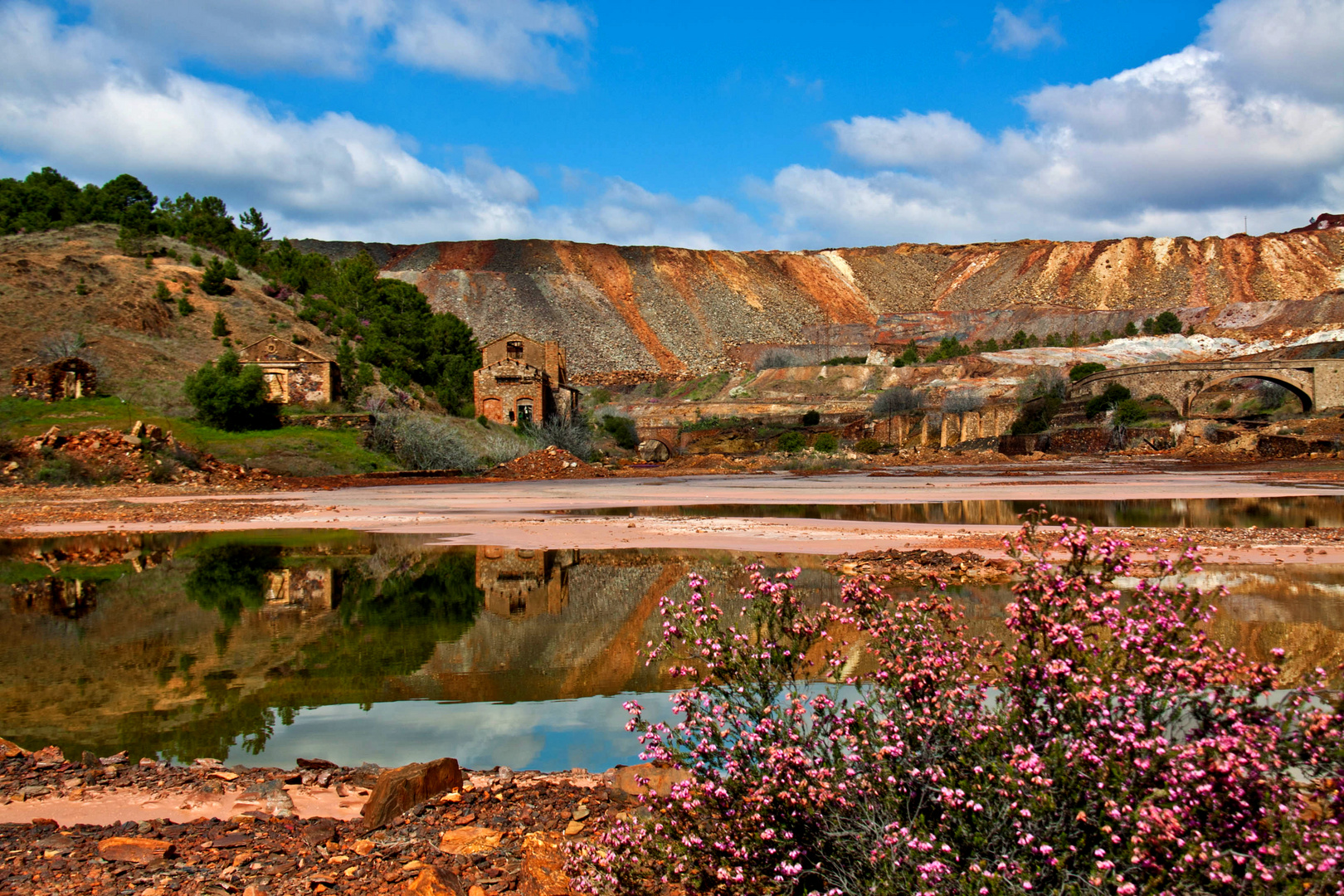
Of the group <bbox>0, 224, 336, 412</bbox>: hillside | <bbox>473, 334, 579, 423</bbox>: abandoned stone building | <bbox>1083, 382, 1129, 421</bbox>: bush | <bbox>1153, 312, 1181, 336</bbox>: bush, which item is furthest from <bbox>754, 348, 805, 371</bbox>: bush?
<bbox>0, 224, 336, 412</bbox>: hillside

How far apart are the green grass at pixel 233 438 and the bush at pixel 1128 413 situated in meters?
40.6

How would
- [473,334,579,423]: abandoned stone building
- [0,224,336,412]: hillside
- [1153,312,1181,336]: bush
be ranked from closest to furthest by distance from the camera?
[0,224,336,412]: hillside, [473,334,579,423]: abandoned stone building, [1153,312,1181,336]: bush

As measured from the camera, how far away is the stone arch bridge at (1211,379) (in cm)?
5456

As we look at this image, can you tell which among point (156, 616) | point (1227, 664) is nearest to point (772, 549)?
point (156, 616)

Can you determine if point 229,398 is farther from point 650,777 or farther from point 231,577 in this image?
point 650,777

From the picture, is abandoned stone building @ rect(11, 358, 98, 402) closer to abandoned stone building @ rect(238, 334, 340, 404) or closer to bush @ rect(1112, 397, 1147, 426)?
abandoned stone building @ rect(238, 334, 340, 404)

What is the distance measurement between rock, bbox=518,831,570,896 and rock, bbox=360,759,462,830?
28.5 inches

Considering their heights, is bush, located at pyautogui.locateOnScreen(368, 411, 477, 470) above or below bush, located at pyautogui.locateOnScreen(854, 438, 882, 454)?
above

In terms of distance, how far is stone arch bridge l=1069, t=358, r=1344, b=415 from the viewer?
54562 mm

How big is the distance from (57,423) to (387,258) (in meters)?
110

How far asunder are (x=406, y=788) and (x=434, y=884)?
0.92 meters

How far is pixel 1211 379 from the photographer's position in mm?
57688

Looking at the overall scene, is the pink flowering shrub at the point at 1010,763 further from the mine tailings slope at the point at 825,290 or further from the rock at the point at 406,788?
the mine tailings slope at the point at 825,290

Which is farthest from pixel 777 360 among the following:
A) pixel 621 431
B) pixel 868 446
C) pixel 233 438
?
pixel 233 438
